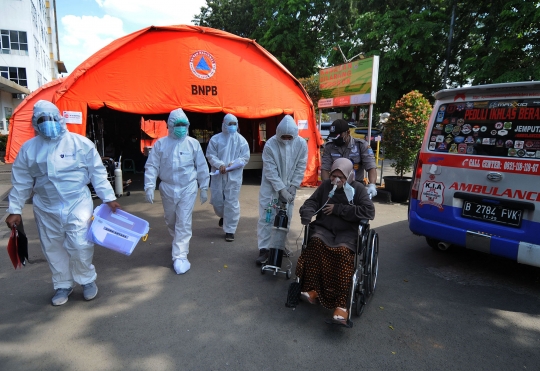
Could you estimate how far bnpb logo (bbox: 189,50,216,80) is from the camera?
8625mm

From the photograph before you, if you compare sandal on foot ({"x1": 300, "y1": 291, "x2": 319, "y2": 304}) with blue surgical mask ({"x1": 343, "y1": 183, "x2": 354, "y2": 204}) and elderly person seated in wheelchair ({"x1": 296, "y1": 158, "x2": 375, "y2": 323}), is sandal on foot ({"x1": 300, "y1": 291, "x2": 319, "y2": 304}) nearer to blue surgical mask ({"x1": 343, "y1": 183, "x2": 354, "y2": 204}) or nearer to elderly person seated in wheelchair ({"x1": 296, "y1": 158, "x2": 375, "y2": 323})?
elderly person seated in wheelchair ({"x1": 296, "y1": 158, "x2": 375, "y2": 323})

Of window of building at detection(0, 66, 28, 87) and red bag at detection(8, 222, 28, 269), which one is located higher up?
window of building at detection(0, 66, 28, 87)

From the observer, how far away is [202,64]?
8.71 meters

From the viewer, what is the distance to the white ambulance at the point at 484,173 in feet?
11.2

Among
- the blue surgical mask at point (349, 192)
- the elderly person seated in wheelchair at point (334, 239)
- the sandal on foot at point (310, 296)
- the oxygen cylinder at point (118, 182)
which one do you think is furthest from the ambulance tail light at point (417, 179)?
the oxygen cylinder at point (118, 182)

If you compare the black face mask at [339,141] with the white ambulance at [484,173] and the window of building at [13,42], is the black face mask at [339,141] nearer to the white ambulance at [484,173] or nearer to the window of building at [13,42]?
the white ambulance at [484,173]

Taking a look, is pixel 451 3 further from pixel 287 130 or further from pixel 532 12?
pixel 287 130

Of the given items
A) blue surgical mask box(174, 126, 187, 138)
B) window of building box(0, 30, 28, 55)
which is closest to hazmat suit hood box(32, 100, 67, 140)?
blue surgical mask box(174, 126, 187, 138)

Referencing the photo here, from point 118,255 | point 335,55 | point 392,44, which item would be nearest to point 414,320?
point 118,255

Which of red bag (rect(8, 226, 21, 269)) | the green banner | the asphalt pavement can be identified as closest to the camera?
the asphalt pavement

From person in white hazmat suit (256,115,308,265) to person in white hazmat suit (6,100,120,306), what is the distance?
177 cm

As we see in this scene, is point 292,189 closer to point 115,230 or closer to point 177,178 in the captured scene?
point 177,178

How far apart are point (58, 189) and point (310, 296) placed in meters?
2.38

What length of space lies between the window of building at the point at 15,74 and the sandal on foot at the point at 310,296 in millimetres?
34629
